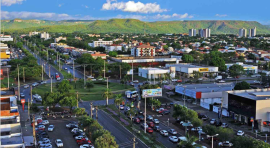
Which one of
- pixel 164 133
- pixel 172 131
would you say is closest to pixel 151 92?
pixel 172 131

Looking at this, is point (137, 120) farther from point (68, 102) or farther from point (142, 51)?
point (142, 51)

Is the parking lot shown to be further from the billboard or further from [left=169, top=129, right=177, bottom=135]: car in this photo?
the billboard

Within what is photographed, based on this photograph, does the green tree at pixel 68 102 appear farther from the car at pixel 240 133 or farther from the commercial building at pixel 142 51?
the commercial building at pixel 142 51

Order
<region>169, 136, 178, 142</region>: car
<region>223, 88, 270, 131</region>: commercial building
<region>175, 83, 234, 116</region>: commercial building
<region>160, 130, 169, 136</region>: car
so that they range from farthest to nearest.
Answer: <region>175, 83, 234, 116</region>: commercial building → <region>223, 88, 270, 131</region>: commercial building → <region>160, 130, 169, 136</region>: car → <region>169, 136, 178, 142</region>: car

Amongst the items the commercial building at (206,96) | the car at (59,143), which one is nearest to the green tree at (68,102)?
the car at (59,143)

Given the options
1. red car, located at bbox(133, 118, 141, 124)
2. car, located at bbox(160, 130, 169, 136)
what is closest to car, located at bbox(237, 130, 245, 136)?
car, located at bbox(160, 130, 169, 136)

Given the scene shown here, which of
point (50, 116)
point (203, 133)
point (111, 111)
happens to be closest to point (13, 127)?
point (50, 116)
